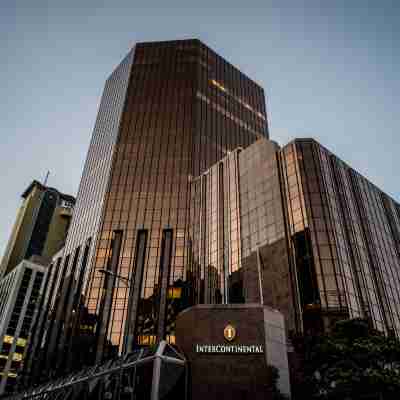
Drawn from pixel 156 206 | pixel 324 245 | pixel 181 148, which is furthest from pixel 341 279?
pixel 181 148

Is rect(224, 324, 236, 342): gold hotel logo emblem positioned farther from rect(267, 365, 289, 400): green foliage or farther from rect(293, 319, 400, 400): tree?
rect(293, 319, 400, 400): tree

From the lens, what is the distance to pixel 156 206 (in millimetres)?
89625

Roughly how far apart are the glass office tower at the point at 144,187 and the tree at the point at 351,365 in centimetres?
3824

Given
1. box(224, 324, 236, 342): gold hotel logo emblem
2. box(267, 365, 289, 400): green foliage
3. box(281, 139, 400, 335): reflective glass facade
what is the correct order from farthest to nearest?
box(281, 139, 400, 335): reflective glass facade < box(224, 324, 236, 342): gold hotel logo emblem < box(267, 365, 289, 400): green foliage

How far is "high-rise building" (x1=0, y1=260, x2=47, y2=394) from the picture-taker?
483ft

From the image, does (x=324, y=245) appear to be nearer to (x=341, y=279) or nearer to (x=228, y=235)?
(x=341, y=279)

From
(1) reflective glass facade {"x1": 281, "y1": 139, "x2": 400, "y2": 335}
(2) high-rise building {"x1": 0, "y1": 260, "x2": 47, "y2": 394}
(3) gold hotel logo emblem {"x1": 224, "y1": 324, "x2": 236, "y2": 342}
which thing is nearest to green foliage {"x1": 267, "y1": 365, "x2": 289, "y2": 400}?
(3) gold hotel logo emblem {"x1": 224, "y1": 324, "x2": 236, "y2": 342}

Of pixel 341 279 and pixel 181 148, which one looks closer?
pixel 341 279

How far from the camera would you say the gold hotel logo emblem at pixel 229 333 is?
34250mm

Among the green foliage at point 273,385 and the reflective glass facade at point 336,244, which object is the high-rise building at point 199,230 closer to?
the reflective glass facade at point 336,244

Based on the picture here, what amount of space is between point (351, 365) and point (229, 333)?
10.3 meters

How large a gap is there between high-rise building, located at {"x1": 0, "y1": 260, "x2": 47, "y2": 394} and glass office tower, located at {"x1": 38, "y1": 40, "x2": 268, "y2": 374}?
6436 cm

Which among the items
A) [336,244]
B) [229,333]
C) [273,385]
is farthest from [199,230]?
[273,385]

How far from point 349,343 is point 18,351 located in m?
156
